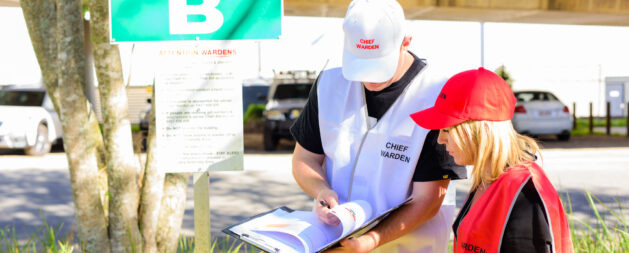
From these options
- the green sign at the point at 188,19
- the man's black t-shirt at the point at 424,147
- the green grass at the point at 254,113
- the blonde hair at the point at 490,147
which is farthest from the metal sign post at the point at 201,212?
the green grass at the point at 254,113

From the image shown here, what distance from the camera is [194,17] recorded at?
8.20ft

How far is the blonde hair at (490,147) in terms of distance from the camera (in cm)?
167

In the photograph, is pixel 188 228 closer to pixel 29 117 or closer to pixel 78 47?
pixel 78 47

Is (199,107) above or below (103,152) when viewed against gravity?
above

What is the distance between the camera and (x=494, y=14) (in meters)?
14.9

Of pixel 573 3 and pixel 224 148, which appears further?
pixel 573 3

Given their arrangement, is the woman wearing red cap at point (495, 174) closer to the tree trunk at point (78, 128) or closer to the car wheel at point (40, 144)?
the tree trunk at point (78, 128)

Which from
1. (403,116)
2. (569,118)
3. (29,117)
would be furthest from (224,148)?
(569,118)

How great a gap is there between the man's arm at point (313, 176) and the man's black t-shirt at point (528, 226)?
2.20 feet

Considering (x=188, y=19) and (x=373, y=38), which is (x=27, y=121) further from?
(x=373, y=38)

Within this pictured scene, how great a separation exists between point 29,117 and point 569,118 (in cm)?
1335

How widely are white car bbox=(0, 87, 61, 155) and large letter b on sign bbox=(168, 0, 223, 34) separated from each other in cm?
1168

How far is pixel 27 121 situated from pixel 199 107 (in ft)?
38.9

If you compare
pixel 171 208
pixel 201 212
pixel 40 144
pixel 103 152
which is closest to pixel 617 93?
pixel 40 144
